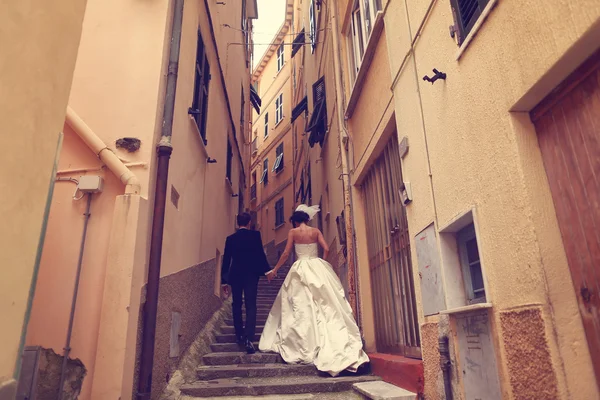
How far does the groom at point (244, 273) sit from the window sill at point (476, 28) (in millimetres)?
3894

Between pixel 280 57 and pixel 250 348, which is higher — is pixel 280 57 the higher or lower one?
the higher one

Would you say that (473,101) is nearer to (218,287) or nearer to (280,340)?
(280,340)

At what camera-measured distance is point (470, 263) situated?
310 cm

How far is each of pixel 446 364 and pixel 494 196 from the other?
125 cm

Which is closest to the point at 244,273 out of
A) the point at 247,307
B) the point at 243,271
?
the point at 243,271

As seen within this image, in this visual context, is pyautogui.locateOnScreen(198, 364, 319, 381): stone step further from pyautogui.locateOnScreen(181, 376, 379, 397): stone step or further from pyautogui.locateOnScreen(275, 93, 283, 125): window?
pyautogui.locateOnScreen(275, 93, 283, 125): window

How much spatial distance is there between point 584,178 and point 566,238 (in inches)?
11.9

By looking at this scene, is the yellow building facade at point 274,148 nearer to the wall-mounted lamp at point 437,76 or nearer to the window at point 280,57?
the window at point 280,57

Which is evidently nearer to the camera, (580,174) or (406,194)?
(580,174)

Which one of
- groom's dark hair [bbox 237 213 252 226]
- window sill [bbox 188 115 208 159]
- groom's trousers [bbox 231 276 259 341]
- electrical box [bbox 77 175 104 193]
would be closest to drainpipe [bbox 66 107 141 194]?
electrical box [bbox 77 175 104 193]

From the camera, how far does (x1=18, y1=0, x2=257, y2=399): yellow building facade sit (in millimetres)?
3705

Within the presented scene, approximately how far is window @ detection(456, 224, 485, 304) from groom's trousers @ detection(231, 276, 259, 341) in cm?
336

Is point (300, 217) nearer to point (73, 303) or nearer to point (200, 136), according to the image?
point (200, 136)

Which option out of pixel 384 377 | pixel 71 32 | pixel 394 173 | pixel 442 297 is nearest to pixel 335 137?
pixel 394 173
